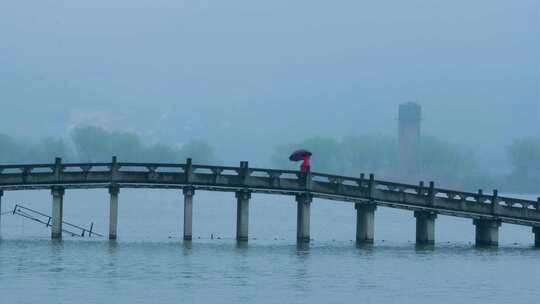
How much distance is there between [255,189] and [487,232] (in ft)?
41.3

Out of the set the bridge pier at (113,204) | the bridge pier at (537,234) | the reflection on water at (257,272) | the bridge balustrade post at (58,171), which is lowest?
the reflection on water at (257,272)

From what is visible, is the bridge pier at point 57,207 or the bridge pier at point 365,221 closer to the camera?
the bridge pier at point 57,207

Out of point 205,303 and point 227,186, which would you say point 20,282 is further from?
point 227,186

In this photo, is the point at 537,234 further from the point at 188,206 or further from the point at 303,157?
the point at 188,206

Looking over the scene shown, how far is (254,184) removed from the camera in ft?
199

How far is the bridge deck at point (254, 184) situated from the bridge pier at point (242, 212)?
359 millimetres

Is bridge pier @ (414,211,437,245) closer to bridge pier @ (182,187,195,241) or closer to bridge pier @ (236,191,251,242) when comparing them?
bridge pier @ (236,191,251,242)

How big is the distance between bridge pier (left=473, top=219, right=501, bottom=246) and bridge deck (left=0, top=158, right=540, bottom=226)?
3.96 ft

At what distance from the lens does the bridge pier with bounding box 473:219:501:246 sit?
209 ft

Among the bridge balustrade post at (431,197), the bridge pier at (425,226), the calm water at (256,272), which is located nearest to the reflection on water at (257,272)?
the calm water at (256,272)

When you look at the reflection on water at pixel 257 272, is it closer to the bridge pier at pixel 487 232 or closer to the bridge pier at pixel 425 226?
the bridge pier at pixel 425 226

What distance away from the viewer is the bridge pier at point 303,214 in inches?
2408

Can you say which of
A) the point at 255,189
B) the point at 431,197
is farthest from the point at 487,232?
the point at 255,189

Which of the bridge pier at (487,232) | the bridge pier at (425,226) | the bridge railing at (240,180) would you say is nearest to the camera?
the bridge railing at (240,180)
